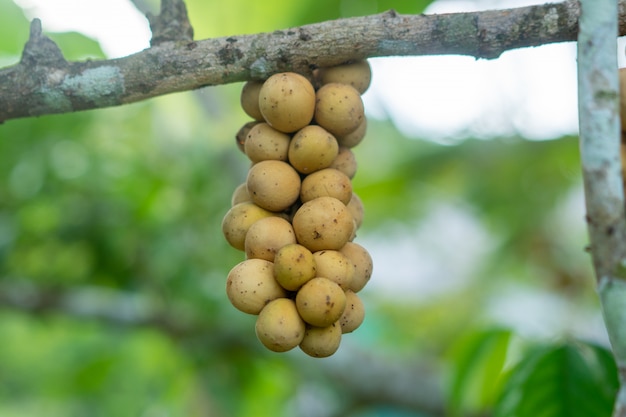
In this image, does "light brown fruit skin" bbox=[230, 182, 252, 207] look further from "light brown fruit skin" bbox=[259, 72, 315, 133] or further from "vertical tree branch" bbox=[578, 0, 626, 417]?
"vertical tree branch" bbox=[578, 0, 626, 417]

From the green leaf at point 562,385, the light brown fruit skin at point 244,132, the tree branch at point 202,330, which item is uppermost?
the light brown fruit skin at point 244,132

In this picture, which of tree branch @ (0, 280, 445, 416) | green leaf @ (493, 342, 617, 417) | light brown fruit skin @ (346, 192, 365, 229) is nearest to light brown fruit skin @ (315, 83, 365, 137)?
light brown fruit skin @ (346, 192, 365, 229)

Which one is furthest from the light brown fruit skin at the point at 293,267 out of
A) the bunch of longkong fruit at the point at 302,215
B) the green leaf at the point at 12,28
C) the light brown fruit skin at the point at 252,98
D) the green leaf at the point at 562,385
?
the green leaf at the point at 12,28

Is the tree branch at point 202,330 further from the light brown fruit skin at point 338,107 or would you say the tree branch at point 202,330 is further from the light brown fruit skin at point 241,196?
the light brown fruit skin at point 338,107

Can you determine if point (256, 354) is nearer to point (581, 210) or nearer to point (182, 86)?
→ point (182, 86)

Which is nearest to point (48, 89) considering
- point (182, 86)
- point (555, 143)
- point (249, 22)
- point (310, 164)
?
point (182, 86)

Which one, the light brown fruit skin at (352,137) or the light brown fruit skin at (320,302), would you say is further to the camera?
the light brown fruit skin at (352,137)

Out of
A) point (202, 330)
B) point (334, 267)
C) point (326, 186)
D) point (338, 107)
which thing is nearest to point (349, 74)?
point (338, 107)
